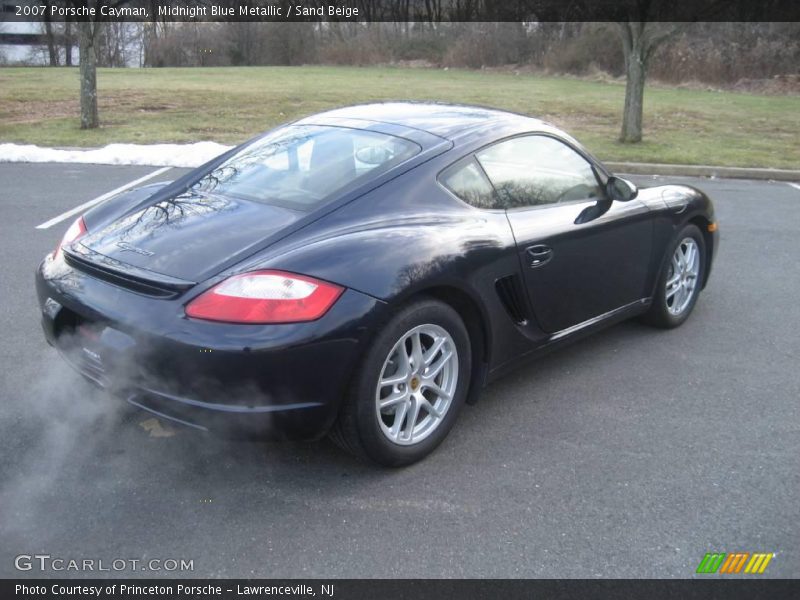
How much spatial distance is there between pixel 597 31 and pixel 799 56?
9.43 metres

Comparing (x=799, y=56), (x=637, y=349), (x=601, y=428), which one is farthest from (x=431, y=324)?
(x=799, y=56)

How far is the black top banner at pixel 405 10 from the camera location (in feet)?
41.8

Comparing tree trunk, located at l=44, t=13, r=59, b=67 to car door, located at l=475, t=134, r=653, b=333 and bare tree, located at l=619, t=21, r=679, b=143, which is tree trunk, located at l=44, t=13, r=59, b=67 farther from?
car door, located at l=475, t=134, r=653, b=333

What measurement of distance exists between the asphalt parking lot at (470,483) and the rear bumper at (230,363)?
1.19 ft

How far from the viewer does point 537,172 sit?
3926 mm

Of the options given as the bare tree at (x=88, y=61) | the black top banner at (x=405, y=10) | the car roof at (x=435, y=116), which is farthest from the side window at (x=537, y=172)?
the bare tree at (x=88, y=61)

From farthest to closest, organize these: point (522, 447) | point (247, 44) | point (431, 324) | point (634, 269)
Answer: point (247, 44) → point (634, 269) → point (522, 447) → point (431, 324)

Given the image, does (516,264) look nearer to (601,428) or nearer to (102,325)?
(601,428)

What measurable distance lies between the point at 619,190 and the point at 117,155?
359 inches

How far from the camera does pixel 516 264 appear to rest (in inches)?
137

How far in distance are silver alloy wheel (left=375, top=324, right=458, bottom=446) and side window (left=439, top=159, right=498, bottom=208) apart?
2.32 feet

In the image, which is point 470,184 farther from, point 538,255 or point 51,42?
point 51,42

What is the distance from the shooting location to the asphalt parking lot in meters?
2.66
